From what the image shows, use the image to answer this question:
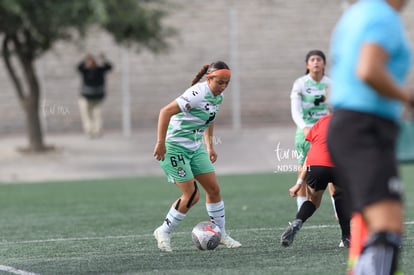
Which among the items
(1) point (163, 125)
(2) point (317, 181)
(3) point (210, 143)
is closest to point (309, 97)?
(3) point (210, 143)

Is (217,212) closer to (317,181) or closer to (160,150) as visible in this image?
(160,150)

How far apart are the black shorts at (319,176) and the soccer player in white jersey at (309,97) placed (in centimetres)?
188

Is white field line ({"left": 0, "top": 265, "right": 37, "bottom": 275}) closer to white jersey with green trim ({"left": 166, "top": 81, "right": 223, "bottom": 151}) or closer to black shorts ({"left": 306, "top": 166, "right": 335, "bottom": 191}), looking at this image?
white jersey with green trim ({"left": 166, "top": 81, "right": 223, "bottom": 151})

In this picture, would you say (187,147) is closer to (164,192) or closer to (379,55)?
(379,55)

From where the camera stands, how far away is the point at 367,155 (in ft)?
15.9

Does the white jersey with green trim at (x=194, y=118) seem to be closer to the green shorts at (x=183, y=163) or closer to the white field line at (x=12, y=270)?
the green shorts at (x=183, y=163)

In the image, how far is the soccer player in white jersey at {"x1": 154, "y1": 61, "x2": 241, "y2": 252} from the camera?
29.3 ft

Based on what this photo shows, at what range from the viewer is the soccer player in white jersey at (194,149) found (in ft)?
29.3

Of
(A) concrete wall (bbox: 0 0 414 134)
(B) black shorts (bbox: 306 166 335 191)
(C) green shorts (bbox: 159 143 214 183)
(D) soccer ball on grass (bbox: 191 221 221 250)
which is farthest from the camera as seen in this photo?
(A) concrete wall (bbox: 0 0 414 134)

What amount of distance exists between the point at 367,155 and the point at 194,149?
442 cm

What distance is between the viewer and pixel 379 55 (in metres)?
4.75

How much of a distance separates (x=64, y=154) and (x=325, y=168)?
666 inches

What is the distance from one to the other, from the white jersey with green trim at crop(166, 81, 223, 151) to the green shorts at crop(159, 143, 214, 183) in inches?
2.3

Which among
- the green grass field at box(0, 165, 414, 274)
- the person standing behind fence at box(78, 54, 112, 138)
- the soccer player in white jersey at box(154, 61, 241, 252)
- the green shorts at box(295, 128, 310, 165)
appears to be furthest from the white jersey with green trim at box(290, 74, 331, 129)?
the person standing behind fence at box(78, 54, 112, 138)
